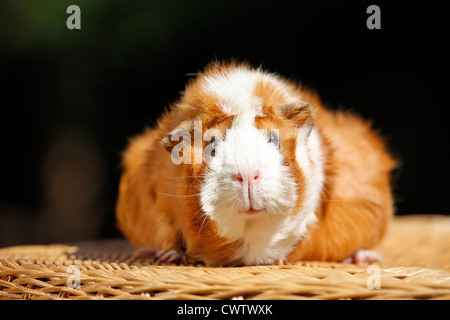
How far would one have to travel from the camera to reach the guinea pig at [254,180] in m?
1.47

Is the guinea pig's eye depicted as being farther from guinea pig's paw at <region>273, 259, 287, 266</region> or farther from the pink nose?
guinea pig's paw at <region>273, 259, 287, 266</region>

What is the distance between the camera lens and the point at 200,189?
152cm

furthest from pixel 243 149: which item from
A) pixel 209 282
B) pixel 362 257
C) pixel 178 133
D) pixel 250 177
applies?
pixel 362 257

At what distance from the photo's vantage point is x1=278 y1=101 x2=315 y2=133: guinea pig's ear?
1.61 metres

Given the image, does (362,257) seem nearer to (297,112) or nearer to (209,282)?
(297,112)

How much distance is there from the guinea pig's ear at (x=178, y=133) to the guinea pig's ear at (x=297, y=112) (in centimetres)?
34

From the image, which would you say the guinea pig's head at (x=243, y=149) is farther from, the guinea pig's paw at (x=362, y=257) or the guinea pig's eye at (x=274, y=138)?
the guinea pig's paw at (x=362, y=257)

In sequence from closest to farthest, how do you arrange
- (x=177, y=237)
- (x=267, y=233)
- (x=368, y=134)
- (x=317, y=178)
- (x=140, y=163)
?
(x=267, y=233), (x=317, y=178), (x=177, y=237), (x=140, y=163), (x=368, y=134)

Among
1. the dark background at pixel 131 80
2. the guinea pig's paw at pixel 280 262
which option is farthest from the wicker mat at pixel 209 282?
the dark background at pixel 131 80

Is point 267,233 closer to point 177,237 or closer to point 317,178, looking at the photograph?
point 317,178

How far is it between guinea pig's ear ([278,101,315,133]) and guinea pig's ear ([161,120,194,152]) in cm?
34

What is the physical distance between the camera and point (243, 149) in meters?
1.44

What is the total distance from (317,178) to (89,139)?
7.42 ft

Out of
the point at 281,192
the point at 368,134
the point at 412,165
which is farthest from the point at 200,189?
the point at 412,165
